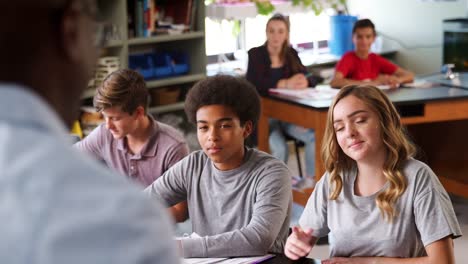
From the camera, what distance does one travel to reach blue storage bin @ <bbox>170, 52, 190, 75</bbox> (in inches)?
220

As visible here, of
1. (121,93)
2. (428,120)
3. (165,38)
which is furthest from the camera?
(165,38)

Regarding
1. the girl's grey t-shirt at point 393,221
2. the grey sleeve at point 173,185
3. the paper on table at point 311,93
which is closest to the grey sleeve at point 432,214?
the girl's grey t-shirt at point 393,221

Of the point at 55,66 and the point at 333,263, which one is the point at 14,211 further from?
the point at 333,263

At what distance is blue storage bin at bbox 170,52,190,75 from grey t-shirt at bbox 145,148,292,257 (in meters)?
3.15

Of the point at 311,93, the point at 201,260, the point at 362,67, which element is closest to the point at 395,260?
the point at 201,260

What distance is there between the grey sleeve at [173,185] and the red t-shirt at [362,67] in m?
3.12

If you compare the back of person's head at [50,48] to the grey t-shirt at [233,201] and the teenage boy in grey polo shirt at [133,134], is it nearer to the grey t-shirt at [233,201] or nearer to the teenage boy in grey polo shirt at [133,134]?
the grey t-shirt at [233,201]

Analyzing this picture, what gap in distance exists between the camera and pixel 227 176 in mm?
2354

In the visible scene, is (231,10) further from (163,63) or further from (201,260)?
(201,260)

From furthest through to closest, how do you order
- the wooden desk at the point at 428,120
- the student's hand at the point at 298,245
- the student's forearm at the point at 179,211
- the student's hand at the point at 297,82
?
the student's hand at the point at 297,82 → the wooden desk at the point at 428,120 → the student's forearm at the point at 179,211 → the student's hand at the point at 298,245

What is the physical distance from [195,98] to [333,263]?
0.69m

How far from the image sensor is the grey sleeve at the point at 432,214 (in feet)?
6.60

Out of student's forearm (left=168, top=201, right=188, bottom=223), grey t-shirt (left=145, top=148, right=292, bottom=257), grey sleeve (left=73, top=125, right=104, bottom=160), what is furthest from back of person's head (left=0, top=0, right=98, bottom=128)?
grey sleeve (left=73, top=125, right=104, bottom=160)

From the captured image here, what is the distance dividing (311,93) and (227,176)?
2482 millimetres
